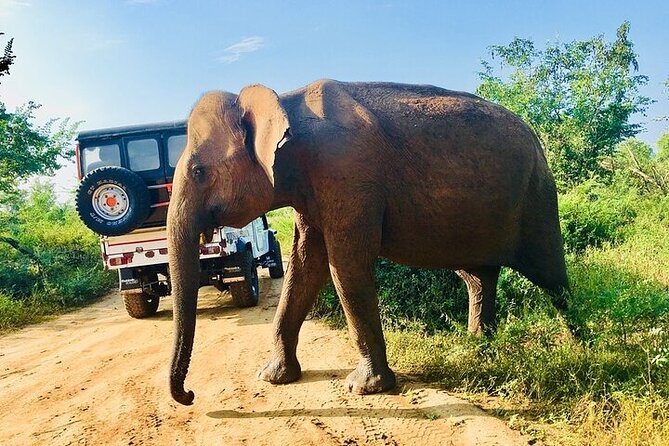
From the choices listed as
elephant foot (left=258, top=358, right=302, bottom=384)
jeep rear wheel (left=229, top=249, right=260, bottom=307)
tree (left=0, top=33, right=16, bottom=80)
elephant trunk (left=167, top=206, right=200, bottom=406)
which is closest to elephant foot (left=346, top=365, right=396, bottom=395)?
elephant foot (left=258, top=358, right=302, bottom=384)

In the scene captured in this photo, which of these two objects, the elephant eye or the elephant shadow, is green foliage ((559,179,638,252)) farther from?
the elephant eye

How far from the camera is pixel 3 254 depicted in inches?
510

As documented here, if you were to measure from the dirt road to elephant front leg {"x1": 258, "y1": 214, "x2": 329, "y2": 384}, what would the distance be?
165mm

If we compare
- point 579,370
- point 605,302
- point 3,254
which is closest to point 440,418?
point 579,370

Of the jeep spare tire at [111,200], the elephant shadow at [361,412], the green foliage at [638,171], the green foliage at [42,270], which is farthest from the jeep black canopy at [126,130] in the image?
the green foliage at [638,171]

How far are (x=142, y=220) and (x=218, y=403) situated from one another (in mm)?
4575

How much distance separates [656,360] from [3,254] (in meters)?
13.2

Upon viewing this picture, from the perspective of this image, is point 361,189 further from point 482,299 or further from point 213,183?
point 482,299

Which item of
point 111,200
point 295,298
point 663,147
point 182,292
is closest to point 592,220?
point 295,298

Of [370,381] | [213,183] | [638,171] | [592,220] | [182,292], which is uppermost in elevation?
[213,183]

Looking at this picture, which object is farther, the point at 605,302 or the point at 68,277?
the point at 68,277

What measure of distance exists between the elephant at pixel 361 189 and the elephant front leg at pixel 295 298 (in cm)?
1

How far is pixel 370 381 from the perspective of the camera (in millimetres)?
4621

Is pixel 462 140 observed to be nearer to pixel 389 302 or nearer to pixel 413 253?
pixel 413 253
